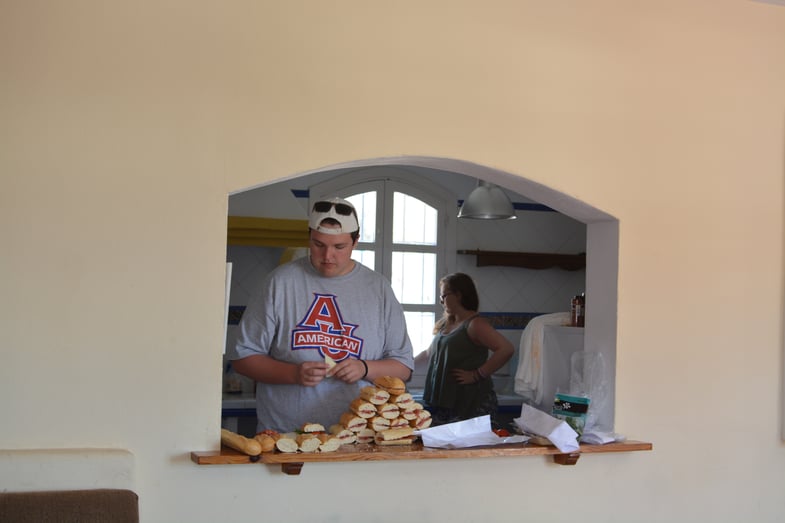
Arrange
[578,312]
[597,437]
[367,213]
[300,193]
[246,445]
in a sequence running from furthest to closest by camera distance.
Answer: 1. [367,213]
2. [300,193]
3. [578,312]
4. [597,437]
5. [246,445]

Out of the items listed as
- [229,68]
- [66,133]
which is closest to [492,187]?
[229,68]

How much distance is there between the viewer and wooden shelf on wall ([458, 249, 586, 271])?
20.4 ft

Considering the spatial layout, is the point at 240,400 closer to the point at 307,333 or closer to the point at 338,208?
the point at 307,333

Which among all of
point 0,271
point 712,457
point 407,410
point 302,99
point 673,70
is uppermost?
point 673,70

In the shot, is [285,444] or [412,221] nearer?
[285,444]

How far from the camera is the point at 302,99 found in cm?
286

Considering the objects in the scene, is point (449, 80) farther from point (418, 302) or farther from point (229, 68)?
point (418, 302)

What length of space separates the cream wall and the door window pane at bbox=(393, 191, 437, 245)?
3001 millimetres

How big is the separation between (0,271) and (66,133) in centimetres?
45

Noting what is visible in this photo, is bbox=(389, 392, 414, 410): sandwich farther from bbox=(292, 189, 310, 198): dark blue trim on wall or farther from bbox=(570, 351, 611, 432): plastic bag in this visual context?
bbox=(292, 189, 310, 198): dark blue trim on wall

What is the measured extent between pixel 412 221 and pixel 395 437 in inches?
135

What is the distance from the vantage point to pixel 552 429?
3047 millimetres

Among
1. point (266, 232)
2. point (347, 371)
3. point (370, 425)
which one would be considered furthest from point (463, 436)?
point (266, 232)

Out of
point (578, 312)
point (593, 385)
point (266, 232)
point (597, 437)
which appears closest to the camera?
point (597, 437)
